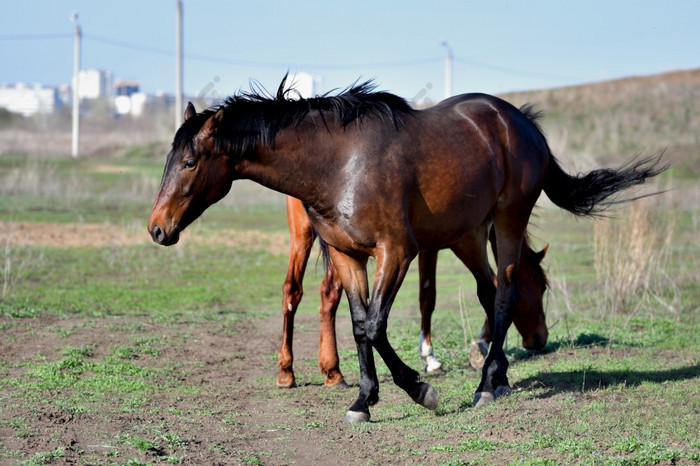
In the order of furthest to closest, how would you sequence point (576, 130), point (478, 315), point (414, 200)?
1. point (576, 130)
2. point (478, 315)
3. point (414, 200)

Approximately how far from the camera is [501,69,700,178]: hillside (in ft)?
140

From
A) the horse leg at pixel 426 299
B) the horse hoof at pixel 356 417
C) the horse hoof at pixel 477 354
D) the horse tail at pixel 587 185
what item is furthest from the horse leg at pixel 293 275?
the horse tail at pixel 587 185

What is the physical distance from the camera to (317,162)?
19.4 feet

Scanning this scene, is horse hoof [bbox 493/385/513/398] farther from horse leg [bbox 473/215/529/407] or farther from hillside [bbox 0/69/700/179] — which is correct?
hillside [bbox 0/69/700/179]

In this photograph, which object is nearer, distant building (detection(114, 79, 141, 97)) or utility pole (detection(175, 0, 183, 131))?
utility pole (detection(175, 0, 183, 131))

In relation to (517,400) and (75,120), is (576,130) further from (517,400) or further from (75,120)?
(517,400)

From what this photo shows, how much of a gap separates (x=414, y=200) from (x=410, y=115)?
2.22 ft

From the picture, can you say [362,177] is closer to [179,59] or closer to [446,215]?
[446,215]

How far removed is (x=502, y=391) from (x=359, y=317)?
144 centimetres

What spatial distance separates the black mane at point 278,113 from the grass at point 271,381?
2.00 metres

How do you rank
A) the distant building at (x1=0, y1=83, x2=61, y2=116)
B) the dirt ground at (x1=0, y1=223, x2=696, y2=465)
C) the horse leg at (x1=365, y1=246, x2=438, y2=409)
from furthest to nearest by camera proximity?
the distant building at (x1=0, y1=83, x2=61, y2=116) → the horse leg at (x1=365, y1=246, x2=438, y2=409) → the dirt ground at (x1=0, y1=223, x2=696, y2=465)

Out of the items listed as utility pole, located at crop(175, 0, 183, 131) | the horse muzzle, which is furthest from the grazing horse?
utility pole, located at crop(175, 0, 183, 131)

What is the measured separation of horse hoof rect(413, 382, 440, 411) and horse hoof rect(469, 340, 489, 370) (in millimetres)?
1838

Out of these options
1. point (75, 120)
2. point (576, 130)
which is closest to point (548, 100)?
point (576, 130)
